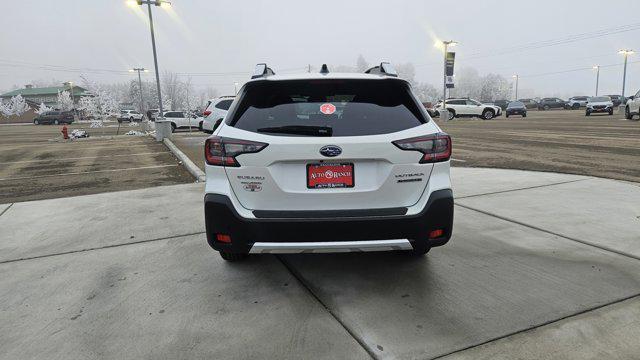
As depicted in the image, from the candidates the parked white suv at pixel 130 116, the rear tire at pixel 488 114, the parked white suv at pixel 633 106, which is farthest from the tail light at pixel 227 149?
the parked white suv at pixel 130 116

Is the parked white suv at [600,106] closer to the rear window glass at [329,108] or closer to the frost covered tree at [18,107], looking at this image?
the rear window glass at [329,108]

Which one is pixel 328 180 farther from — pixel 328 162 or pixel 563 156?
pixel 563 156

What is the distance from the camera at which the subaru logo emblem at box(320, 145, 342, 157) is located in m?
3.00

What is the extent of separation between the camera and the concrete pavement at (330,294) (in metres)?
2.72

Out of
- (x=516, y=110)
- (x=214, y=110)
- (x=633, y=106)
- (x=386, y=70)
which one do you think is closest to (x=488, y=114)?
(x=516, y=110)

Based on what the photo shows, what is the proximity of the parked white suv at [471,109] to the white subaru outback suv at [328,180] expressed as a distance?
3452cm

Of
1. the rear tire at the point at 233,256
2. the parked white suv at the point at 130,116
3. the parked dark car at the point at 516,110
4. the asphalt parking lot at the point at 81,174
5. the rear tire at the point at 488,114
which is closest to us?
the rear tire at the point at 233,256

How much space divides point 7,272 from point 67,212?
7.73 ft

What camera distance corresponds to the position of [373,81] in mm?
3422

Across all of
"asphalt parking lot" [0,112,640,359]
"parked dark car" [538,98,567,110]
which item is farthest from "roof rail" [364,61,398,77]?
"parked dark car" [538,98,567,110]

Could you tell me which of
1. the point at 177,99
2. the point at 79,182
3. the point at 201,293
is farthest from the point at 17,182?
the point at 177,99

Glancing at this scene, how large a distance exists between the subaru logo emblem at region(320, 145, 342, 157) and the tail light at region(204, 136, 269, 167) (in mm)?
416

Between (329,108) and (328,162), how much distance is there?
0.46 metres

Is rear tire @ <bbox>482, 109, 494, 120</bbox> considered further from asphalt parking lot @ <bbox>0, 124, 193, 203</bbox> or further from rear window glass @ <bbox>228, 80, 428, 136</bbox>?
rear window glass @ <bbox>228, 80, 428, 136</bbox>
